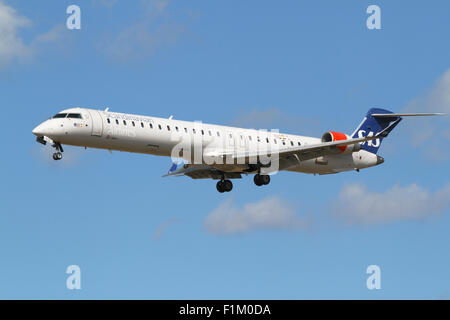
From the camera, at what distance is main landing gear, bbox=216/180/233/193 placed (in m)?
42.0

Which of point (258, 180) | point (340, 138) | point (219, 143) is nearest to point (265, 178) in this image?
point (258, 180)

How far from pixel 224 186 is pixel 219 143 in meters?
3.51

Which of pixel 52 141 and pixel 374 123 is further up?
pixel 374 123

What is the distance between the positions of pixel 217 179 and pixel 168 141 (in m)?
5.59

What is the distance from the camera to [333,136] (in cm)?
4178

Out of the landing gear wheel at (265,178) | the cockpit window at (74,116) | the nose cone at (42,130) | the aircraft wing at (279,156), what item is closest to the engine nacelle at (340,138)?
the aircraft wing at (279,156)

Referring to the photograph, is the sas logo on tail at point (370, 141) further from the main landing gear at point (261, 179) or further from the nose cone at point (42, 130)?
the nose cone at point (42, 130)

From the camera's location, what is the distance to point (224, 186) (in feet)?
138

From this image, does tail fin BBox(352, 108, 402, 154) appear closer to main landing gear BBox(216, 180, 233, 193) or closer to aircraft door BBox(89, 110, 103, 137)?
main landing gear BBox(216, 180, 233, 193)

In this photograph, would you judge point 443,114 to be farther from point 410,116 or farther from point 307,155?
point 307,155

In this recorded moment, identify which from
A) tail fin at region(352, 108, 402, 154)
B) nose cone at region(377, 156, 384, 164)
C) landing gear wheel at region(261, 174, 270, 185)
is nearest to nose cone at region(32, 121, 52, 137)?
landing gear wheel at region(261, 174, 270, 185)

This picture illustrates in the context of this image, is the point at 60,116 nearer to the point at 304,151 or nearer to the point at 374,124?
the point at 304,151

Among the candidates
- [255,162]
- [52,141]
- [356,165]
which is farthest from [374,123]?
[52,141]

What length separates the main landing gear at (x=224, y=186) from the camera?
138ft
